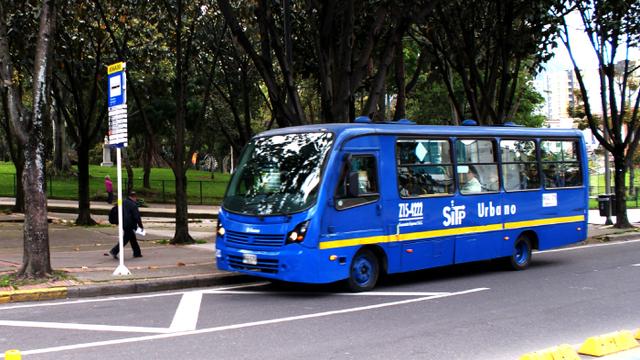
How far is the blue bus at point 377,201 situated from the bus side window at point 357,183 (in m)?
0.02

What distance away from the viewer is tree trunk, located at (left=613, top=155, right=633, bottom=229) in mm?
22078

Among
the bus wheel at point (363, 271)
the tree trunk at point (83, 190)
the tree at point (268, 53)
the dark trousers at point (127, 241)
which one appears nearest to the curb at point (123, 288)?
the bus wheel at point (363, 271)

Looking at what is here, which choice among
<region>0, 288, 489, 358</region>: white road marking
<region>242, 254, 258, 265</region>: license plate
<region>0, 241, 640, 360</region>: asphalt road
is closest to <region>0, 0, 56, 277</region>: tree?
<region>0, 241, 640, 360</region>: asphalt road

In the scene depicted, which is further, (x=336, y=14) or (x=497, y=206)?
(x=336, y=14)

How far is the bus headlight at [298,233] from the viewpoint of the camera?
9.60 metres

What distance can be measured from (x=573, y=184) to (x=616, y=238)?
6.59m

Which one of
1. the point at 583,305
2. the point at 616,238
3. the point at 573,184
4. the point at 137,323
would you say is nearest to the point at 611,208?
the point at 616,238

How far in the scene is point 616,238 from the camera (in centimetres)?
1978

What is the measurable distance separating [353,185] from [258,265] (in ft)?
6.50

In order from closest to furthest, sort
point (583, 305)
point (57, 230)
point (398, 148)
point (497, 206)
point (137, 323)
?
point (137, 323), point (583, 305), point (398, 148), point (497, 206), point (57, 230)

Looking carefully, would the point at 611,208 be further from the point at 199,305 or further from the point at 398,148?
the point at 199,305

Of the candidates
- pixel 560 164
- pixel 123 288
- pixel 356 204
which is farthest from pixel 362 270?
pixel 560 164

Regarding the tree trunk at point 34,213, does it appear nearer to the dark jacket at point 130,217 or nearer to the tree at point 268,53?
the dark jacket at point 130,217

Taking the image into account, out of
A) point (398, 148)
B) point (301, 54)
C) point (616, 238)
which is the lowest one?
point (616, 238)
